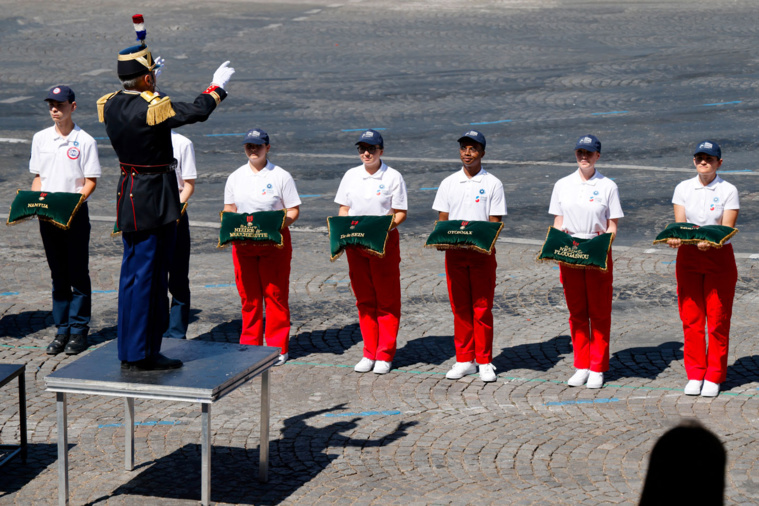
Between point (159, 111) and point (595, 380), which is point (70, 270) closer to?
point (159, 111)

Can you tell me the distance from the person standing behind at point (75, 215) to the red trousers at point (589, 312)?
4593mm

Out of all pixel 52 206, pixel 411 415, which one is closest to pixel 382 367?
pixel 411 415

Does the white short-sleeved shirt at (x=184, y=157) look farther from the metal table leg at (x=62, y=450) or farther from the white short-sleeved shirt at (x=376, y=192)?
the metal table leg at (x=62, y=450)

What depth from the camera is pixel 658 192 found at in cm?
1733

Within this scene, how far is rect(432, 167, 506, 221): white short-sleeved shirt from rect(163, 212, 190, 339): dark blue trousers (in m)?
2.61

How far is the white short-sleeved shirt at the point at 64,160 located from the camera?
1037cm

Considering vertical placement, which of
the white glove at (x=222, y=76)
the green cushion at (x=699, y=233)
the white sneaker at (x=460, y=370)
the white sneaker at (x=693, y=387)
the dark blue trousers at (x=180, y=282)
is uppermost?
the white glove at (x=222, y=76)

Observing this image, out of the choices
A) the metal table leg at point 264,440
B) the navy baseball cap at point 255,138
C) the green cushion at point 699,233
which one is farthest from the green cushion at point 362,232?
the green cushion at point 699,233

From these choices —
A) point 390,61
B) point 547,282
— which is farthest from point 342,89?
point 547,282

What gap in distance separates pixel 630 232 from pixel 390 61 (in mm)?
15323

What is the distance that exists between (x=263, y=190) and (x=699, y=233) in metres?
3.88

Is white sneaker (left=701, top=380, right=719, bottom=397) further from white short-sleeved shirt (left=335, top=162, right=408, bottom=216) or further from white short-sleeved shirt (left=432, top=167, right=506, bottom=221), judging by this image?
white short-sleeved shirt (left=335, top=162, right=408, bottom=216)

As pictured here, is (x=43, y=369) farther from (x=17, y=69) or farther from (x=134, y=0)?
(x=134, y=0)

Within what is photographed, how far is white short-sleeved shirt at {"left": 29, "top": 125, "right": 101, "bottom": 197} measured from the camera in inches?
408
